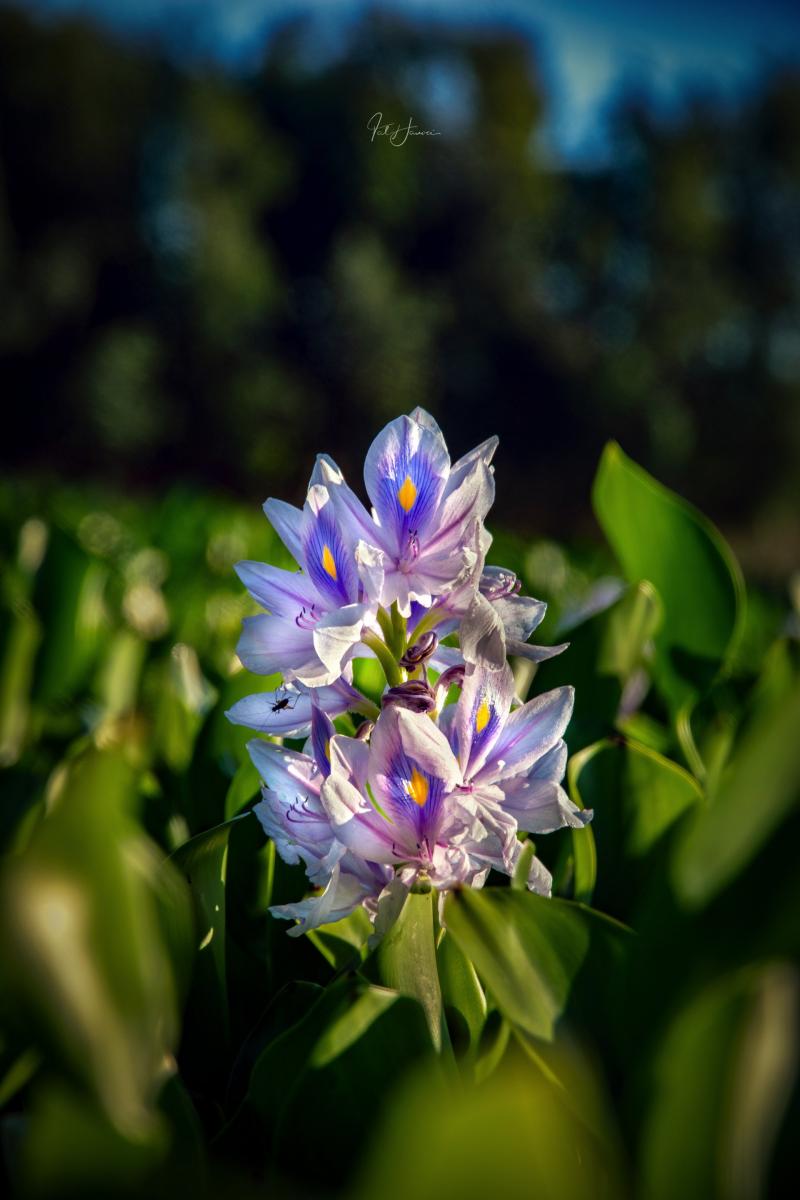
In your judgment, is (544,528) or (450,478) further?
(544,528)

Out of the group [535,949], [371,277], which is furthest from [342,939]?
[371,277]

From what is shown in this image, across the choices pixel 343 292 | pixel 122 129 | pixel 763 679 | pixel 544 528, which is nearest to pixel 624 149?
pixel 343 292

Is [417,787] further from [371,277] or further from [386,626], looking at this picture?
[371,277]

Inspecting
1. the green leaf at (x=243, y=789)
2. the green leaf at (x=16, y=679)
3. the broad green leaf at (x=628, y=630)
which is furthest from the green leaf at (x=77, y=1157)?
the green leaf at (x=16, y=679)

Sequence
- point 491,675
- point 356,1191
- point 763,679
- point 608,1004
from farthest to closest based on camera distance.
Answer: point 763,679, point 491,675, point 608,1004, point 356,1191

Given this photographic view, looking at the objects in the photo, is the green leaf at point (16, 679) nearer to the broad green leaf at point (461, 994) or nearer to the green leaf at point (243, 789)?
the green leaf at point (243, 789)

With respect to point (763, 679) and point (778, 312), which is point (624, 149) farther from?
point (763, 679)
